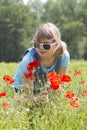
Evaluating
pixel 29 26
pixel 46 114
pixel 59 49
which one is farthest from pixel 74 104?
pixel 29 26

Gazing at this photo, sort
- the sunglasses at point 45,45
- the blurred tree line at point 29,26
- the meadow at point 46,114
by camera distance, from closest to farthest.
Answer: the meadow at point 46,114, the sunglasses at point 45,45, the blurred tree line at point 29,26

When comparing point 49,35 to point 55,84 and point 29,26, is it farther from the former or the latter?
point 29,26

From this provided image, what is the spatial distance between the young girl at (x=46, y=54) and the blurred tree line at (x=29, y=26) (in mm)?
47157

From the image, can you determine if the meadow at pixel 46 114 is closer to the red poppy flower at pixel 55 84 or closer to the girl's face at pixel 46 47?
the red poppy flower at pixel 55 84

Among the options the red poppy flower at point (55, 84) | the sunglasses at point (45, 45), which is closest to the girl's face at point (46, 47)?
the sunglasses at point (45, 45)

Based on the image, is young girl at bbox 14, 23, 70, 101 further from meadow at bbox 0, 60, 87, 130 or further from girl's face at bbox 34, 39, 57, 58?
meadow at bbox 0, 60, 87, 130

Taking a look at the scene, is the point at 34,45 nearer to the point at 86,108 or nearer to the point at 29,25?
the point at 86,108

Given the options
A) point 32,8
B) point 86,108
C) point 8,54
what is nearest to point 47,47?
point 86,108

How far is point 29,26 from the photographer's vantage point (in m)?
58.0

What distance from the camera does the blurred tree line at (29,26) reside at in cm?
5422

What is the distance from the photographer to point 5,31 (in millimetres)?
55656

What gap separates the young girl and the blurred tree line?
47.2 m

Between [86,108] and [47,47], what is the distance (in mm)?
789

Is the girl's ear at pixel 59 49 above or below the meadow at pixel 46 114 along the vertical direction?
above
